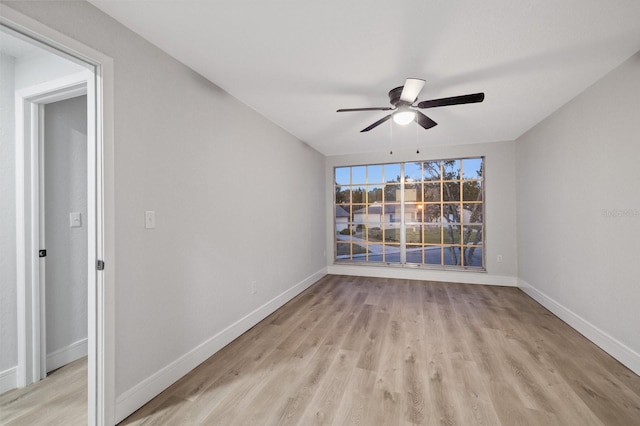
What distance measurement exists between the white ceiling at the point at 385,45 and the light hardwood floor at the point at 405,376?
2.43 metres

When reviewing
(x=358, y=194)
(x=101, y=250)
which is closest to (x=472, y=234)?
(x=358, y=194)

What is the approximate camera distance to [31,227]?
1895 mm

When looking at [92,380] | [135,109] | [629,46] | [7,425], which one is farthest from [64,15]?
[629,46]

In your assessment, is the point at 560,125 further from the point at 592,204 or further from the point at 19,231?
the point at 19,231

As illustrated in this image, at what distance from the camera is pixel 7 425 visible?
1507 millimetres

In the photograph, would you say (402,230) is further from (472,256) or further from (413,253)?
(472,256)

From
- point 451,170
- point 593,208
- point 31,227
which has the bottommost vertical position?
point 31,227

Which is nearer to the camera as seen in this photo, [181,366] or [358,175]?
[181,366]

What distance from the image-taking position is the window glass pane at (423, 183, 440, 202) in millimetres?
4778

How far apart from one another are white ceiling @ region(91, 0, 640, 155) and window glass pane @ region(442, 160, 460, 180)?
70.3 inches

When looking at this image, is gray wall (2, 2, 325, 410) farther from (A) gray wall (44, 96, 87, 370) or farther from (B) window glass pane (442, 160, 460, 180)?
(B) window glass pane (442, 160, 460, 180)

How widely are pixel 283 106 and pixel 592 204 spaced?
3260mm

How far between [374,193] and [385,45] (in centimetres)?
350

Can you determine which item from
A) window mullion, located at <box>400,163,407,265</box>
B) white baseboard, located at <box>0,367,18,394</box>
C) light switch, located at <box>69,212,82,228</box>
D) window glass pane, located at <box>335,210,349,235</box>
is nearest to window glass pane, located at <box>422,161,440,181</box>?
window mullion, located at <box>400,163,407,265</box>
